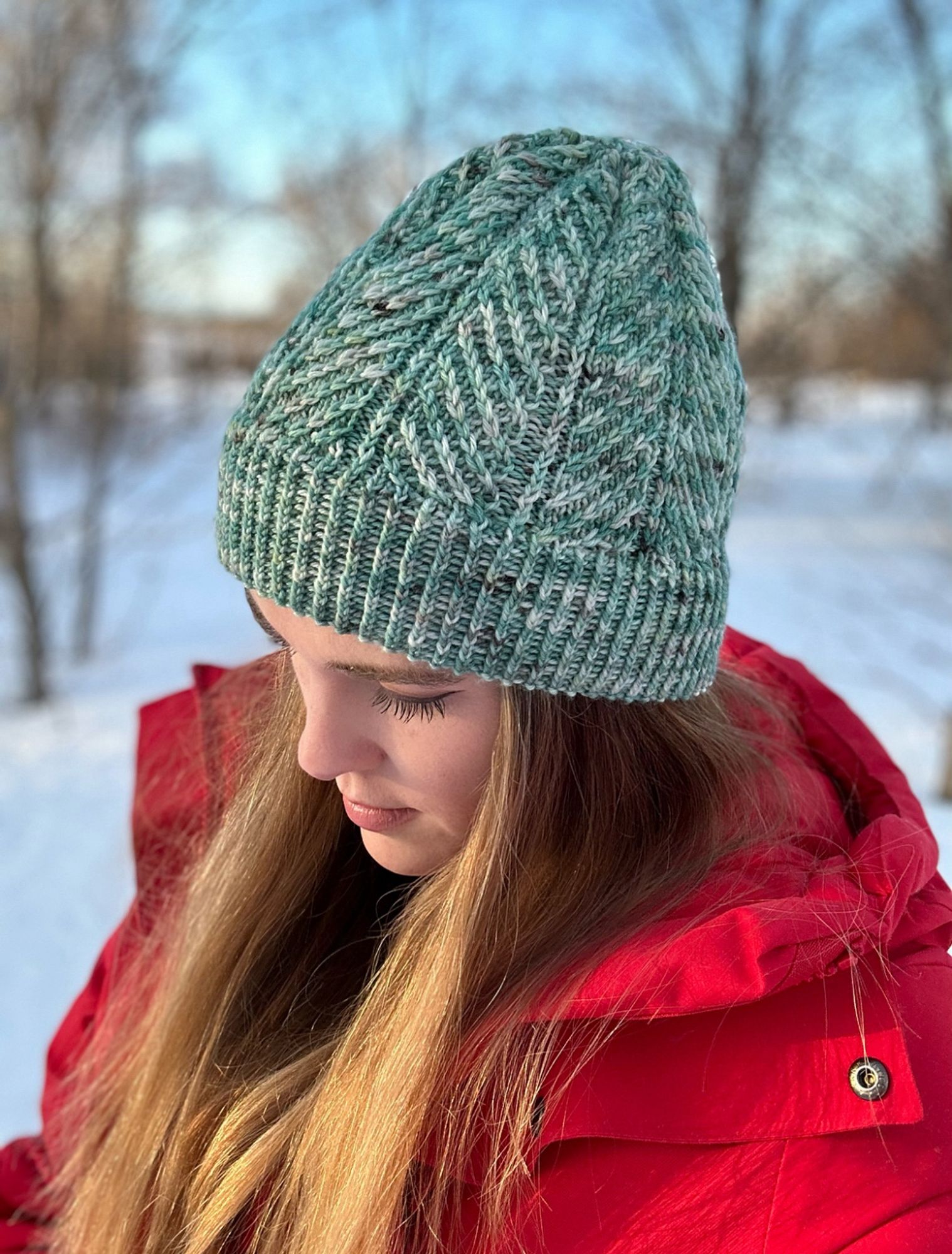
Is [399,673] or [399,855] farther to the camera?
[399,855]

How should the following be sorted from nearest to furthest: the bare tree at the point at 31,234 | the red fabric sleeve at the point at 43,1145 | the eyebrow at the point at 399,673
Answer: the eyebrow at the point at 399,673
the red fabric sleeve at the point at 43,1145
the bare tree at the point at 31,234

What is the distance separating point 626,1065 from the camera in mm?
1052

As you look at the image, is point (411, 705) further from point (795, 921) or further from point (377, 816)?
point (795, 921)

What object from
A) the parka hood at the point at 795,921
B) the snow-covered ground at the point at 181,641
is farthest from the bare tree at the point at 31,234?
the parka hood at the point at 795,921

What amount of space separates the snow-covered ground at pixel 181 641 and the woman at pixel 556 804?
573 millimetres

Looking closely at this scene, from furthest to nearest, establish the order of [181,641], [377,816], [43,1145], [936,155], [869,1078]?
1. [181,641]
2. [936,155]
3. [43,1145]
4. [377,816]
5. [869,1078]

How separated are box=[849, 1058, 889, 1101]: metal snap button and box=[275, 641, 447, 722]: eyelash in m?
0.56

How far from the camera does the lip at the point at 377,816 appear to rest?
1202 mm

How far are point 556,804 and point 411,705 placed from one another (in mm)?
217

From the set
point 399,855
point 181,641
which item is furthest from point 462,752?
point 181,641

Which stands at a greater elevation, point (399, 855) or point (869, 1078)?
point (399, 855)

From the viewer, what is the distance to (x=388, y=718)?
1127 millimetres

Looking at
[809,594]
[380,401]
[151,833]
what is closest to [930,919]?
[380,401]

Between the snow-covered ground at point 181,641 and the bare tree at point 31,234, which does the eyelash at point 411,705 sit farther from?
the bare tree at point 31,234
